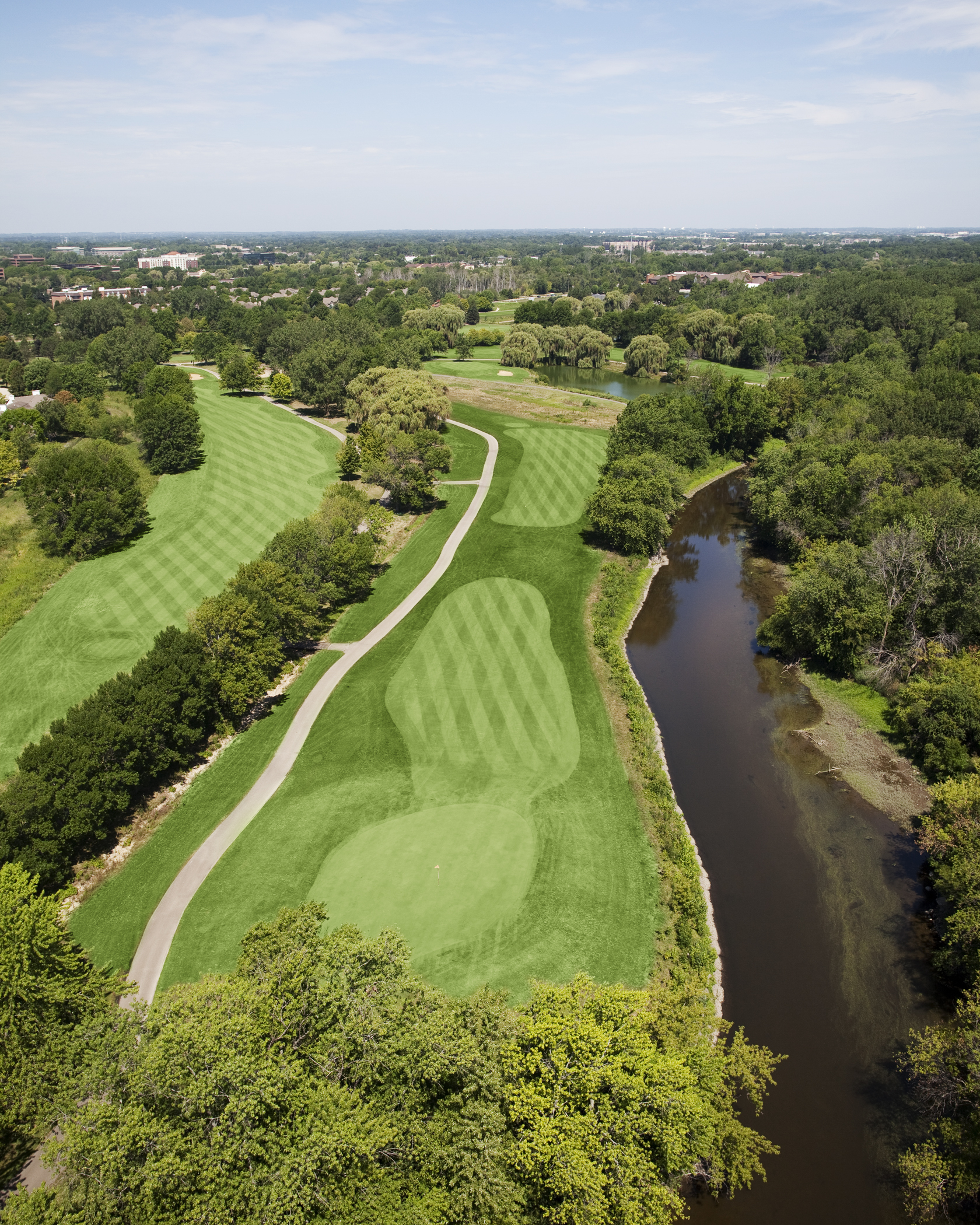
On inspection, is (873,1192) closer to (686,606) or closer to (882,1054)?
(882,1054)

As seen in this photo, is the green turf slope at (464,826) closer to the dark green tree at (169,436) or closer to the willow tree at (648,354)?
the dark green tree at (169,436)

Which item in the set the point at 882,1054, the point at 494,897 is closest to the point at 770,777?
the point at 882,1054

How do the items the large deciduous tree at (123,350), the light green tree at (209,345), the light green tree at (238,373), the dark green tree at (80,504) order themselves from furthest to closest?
the light green tree at (209,345), the large deciduous tree at (123,350), the light green tree at (238,373), the dark green tree at (80,504)

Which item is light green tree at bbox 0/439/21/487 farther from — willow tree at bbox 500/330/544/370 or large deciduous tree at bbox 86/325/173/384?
willow tree at bbox 500/330/544/370

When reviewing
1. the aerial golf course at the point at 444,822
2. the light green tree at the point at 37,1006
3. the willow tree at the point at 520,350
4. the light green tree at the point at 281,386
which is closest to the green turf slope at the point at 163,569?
the aerial golf course at the point at 444,822

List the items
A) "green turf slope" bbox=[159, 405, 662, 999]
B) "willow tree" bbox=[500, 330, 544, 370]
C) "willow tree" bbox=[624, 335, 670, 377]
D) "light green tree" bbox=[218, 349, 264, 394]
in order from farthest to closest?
"willow tree" bbox=[500, 330, 544, 370]
"willow tree" bbox=[624, 335, 670, 377]
"light green tree" bbox=[218, 349, 264, 394]
"green turf slope" bbox=[159, 405, 662, 999]

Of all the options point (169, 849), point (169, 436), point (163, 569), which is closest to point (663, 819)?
point (169, 849)

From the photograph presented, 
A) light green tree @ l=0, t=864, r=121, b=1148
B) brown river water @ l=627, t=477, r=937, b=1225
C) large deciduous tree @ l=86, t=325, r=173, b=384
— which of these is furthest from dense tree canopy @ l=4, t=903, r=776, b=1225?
large deciduous tree @ l=86, t=325, r=173, b=384

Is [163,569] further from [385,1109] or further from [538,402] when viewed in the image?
[538,402]
